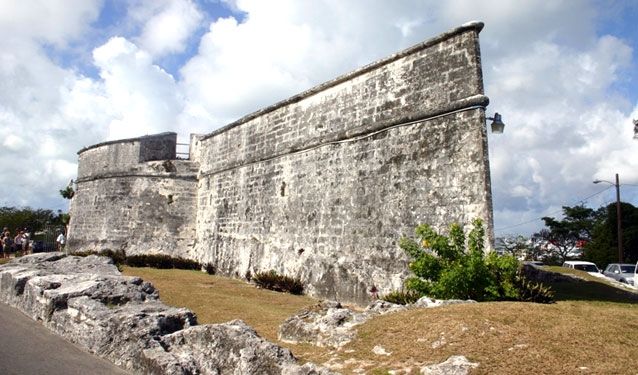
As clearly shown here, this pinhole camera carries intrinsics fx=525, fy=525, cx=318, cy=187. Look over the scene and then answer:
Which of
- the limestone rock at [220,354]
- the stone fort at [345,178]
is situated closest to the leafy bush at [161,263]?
the stone fort at [345,178]

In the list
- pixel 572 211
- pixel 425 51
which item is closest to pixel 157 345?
pixel 425 51

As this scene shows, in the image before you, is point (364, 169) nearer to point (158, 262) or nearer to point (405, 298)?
point (405, 298)

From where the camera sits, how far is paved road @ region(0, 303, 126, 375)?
553 centimetres

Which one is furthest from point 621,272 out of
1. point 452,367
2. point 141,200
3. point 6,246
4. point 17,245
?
point 17,245

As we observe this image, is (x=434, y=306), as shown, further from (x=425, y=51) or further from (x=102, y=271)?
(x=102, y=271)

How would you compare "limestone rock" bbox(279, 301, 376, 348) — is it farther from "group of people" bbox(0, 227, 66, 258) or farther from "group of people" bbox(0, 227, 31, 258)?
"group of people" bbox(0, 227, 31, 258)

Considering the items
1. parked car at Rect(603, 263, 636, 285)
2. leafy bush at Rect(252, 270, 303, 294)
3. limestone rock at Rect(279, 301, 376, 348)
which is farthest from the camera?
parked car at Rect(603, 263, 636, 285)

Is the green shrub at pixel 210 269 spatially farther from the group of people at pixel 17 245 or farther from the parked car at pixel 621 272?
the parked car at pixel 621 272

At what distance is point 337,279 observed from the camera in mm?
12648

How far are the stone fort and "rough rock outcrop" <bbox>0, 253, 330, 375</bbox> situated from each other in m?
5.36

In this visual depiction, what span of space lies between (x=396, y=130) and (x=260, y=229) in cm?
643

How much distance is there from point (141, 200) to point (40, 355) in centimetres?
1678

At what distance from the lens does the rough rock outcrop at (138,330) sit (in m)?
5.02

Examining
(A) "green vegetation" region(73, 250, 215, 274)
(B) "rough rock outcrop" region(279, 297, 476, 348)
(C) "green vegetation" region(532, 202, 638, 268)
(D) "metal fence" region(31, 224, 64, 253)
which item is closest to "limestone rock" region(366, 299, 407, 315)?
(B) "rough rock outcrop" region(279, 297, 476, 348)
